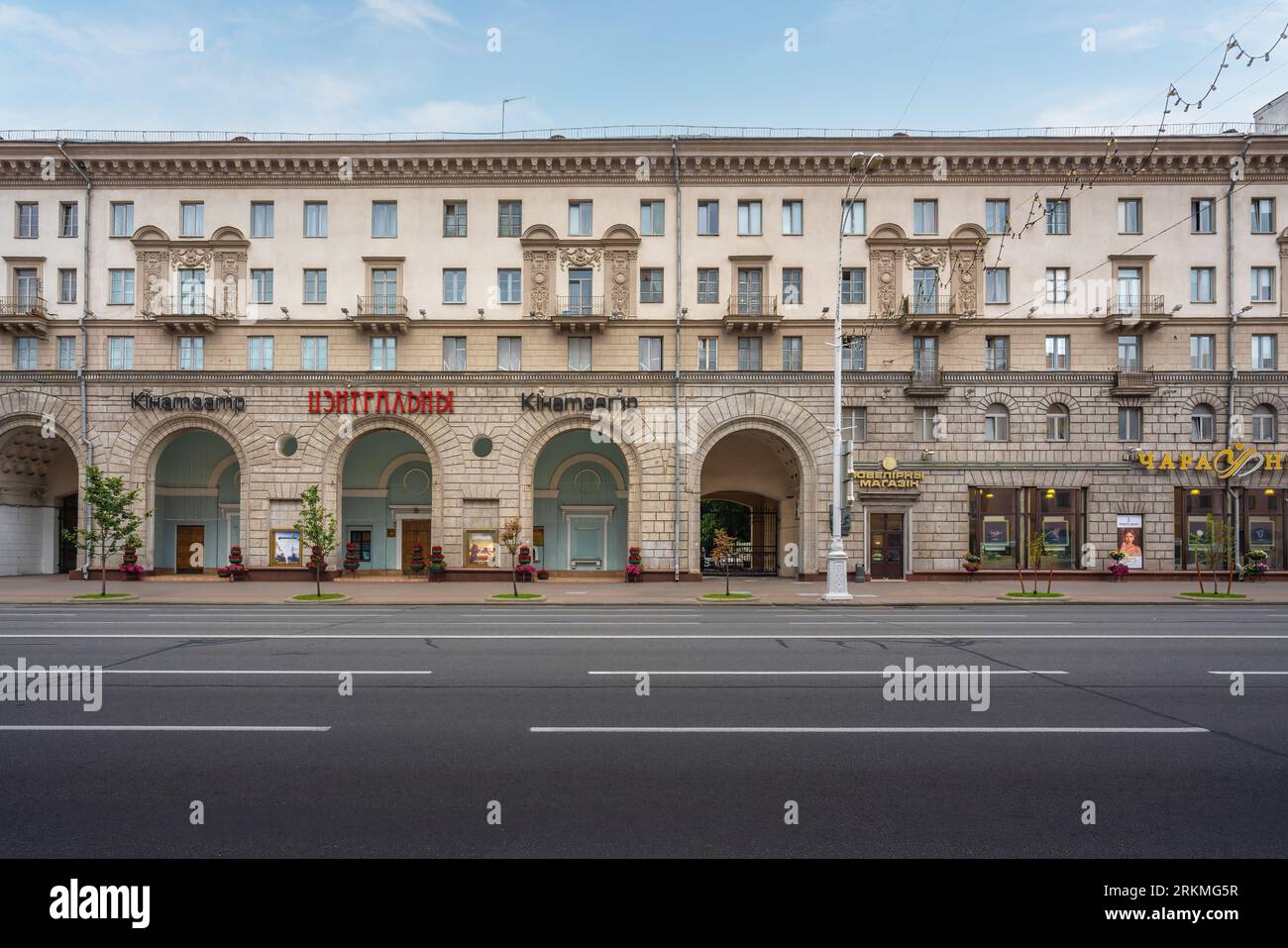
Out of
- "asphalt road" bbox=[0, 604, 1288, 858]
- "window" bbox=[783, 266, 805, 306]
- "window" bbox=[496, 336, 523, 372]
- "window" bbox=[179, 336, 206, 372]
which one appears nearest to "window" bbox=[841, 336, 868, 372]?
"window" bbox=[783, 266, 805, 306]

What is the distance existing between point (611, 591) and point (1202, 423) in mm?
26988

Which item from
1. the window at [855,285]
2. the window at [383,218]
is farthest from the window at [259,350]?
the window at [855,285]

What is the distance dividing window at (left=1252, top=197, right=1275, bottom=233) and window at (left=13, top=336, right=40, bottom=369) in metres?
54.3

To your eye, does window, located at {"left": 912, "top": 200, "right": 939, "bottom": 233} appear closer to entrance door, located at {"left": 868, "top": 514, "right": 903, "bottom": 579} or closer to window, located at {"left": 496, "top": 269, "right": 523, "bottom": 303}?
entrance door, located at {"left": 868, "top": 514, "right": 903, "bottom": 579}

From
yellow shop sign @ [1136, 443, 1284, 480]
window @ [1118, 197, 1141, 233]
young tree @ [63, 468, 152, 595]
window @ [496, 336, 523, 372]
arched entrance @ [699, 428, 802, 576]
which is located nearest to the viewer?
young tree @ [63, 468, 152, 595]

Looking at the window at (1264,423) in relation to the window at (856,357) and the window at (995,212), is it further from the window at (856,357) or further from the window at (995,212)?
the window at (856,357)

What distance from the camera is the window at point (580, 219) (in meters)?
→ 31.1

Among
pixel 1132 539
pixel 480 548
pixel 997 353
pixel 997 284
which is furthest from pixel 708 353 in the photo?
pixel 1132 539

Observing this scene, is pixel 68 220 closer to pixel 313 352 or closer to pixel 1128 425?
pixel 313 352

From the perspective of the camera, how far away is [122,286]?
3117 cm

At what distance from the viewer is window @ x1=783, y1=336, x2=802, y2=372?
101ft

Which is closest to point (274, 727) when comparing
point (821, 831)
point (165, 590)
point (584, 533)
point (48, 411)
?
point (821, 831)

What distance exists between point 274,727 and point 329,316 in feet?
90.1
